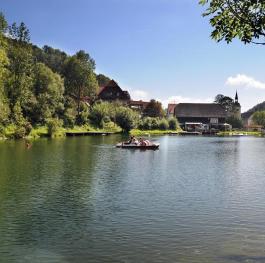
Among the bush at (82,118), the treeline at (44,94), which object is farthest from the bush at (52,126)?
the bush at (82,118)

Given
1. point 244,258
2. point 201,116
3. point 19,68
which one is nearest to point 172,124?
point 201,116

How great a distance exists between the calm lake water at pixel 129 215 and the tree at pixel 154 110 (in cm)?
13664

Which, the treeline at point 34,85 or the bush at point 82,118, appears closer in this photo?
the treeline at point 34,85

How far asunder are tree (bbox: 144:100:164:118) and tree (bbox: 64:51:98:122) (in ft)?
154

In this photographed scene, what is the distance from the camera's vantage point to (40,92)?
107m

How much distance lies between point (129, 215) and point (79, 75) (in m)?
111

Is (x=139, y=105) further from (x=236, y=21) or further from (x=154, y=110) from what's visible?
(x=236, y=21)

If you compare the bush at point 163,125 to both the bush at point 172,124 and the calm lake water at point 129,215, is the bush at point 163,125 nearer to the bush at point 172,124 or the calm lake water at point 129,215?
the bush at point 172,124

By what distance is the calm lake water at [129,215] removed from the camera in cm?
1656

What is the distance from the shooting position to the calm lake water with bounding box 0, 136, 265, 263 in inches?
652

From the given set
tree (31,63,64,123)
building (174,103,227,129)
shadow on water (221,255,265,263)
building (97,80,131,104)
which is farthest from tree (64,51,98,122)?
shadow on water (221,255,265,263)

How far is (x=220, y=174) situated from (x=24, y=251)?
26977 millimetres

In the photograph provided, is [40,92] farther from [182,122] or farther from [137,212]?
[182,122]

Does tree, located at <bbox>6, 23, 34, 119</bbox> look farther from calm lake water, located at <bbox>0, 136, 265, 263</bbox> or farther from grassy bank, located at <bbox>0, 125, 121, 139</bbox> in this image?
calm lake water, located at <bbox>0, 136, 265, 263</bbox>
